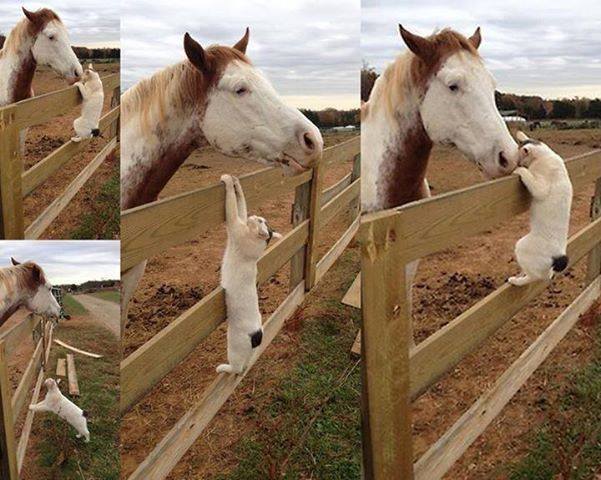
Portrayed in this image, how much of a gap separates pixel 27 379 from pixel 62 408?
0.37ft

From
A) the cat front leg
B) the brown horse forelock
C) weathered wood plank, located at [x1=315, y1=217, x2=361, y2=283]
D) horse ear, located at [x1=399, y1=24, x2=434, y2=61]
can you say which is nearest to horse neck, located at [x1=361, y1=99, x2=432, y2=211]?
the brown horse forelock

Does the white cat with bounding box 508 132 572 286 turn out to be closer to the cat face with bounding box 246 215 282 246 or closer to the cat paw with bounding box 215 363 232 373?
the cat face with bounding box 246 215 282 246

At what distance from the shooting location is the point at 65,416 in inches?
56.4

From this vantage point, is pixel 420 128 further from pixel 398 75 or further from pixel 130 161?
pixel 130 161

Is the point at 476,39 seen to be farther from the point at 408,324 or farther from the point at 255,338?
the point at 255,338

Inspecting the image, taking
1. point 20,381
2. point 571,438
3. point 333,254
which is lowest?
point 571,438

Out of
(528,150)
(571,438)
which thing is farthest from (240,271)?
(571,438)

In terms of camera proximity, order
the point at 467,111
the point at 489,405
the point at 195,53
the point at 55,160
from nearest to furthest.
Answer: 1. the point at 195,53
2. the point at 467,111
3. the point at 55,160
4. the point at 489,405

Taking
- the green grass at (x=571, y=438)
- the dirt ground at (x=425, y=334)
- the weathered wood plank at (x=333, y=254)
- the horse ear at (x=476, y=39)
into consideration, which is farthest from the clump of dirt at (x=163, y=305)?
the green grass at (x=571, y=438)

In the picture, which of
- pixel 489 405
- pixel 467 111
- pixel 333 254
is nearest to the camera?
pixel 467 111

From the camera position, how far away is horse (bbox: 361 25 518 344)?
4.13ft

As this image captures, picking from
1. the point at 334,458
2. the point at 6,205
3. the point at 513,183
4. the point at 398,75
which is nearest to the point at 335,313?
the point at 334,458

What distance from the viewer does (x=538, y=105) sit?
1.53 metres

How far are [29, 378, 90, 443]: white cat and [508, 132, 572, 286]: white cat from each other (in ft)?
3.79
